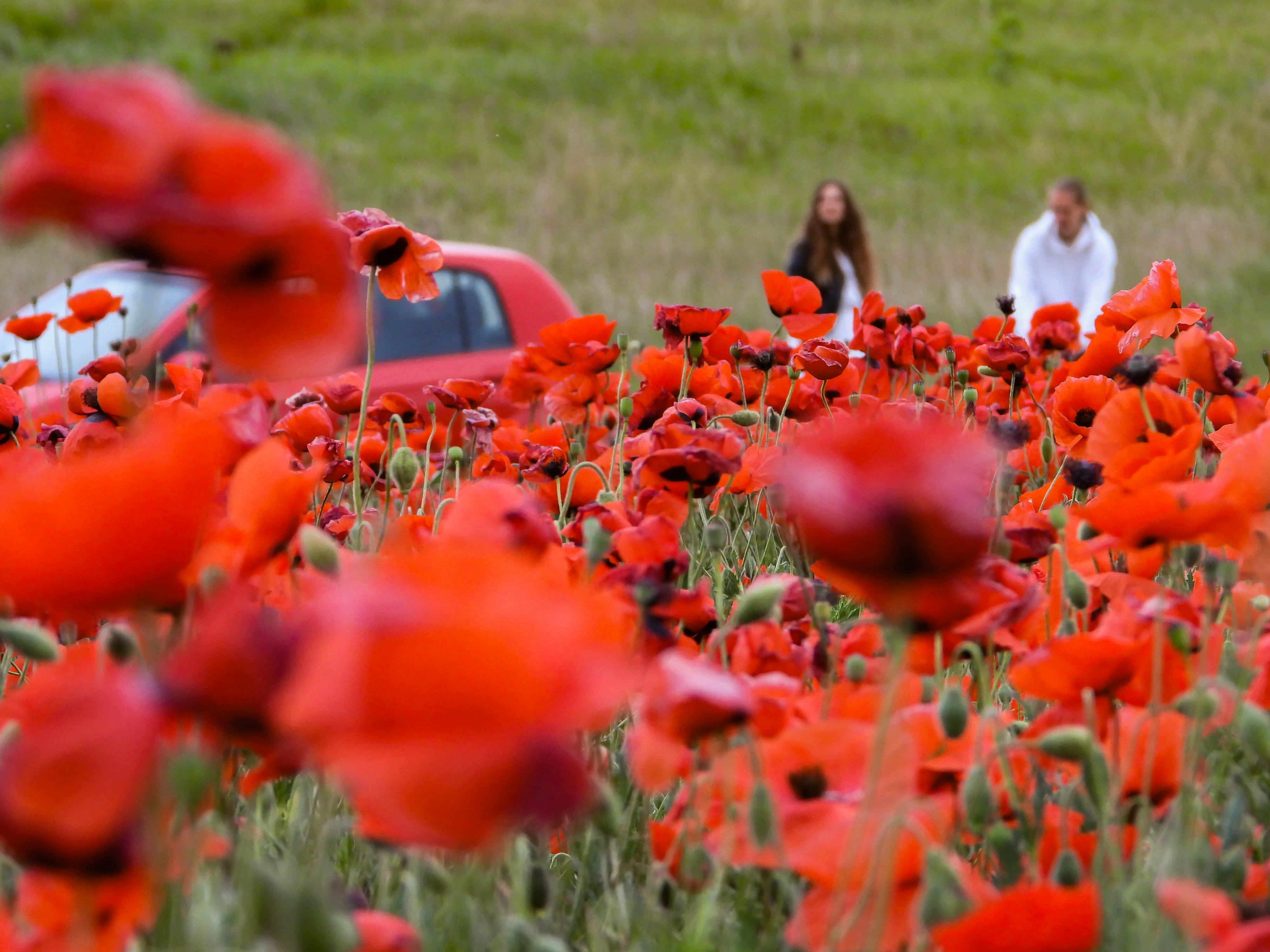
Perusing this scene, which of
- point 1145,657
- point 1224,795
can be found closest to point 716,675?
point 1145,657

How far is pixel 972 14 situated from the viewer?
91.9 feet

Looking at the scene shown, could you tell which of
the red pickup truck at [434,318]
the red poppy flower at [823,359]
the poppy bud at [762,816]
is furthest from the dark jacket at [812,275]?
the poppy bud at [762,816]

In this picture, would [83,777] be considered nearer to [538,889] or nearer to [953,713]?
[538,889]

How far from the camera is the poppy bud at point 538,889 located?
0.84 metres

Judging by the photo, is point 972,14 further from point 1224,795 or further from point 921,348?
point 1224,795

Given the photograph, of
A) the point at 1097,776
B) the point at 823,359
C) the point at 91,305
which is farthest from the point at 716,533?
the point at 91,305

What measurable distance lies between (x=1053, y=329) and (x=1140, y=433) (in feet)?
5.50

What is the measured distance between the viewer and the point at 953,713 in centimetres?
85

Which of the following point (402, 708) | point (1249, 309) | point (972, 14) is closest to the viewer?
point (402, 708)

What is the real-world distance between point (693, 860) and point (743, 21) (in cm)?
2711

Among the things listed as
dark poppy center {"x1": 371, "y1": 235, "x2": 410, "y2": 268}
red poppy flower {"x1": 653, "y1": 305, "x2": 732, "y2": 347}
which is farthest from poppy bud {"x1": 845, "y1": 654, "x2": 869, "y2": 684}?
red poppy flower {"x1": 653, "y1": 305, "x2": 732, "y2": 347}

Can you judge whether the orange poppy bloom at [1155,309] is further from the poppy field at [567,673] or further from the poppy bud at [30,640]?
the poppy bud at [30,640]

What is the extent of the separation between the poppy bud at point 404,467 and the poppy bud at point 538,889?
0.68 m

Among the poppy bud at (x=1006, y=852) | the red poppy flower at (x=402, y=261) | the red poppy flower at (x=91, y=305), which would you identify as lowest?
the red poppy flower at (x=91, y=305)
